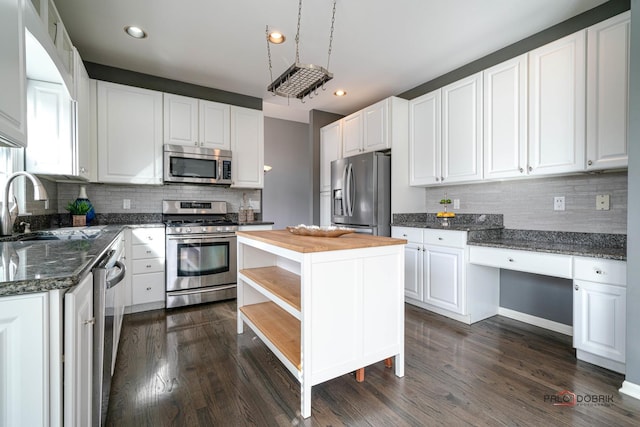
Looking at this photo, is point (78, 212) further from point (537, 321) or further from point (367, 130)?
point (537, 321)

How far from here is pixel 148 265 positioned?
3230 mm

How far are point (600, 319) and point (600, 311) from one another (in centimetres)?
5

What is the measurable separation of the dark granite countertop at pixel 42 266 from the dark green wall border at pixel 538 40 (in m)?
3.76

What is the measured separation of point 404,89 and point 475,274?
8.59 ft

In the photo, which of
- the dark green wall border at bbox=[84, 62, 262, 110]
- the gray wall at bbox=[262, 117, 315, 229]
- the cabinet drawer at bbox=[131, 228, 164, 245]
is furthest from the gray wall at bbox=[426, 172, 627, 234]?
the gray wall at bbox=[262, 117, 315, 229]

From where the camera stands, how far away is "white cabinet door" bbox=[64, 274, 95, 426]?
90 cm

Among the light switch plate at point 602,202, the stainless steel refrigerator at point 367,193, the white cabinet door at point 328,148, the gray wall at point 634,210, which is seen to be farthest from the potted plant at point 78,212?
the light switch plate at point 602,202

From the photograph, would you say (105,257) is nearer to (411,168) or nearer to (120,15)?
(120,15)

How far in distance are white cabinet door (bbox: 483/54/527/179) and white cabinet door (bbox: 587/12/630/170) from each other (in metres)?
0.46

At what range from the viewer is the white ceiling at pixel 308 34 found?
94.7 inches

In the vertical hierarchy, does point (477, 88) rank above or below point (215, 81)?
below

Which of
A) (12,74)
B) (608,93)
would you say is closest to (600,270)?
(608,93)

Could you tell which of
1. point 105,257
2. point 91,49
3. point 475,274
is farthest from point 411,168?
point 91,49

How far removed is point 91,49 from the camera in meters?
3.06
